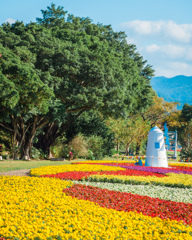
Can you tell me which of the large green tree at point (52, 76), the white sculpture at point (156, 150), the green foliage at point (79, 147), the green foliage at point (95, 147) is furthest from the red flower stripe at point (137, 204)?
the green foliage at point (95, 147)

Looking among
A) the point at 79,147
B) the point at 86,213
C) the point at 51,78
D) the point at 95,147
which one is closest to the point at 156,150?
the point at 51,78

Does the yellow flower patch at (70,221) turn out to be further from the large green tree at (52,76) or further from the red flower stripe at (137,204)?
the large green tree at (52,76)

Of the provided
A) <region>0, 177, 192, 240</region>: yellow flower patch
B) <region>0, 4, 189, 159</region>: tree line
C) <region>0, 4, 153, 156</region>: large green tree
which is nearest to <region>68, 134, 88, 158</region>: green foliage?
<region>0, 4, 189, 159</region>: tree line

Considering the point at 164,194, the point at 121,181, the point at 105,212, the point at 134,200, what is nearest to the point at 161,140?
the point at 121,181

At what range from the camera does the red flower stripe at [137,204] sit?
6.17 meters

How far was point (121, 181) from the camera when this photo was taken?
1067cm

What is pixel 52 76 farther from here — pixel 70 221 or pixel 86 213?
pixel 70 221

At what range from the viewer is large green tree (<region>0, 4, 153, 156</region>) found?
54.6 ft

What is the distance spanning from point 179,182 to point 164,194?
7.11 feet

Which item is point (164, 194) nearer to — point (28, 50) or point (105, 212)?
point (105, 212)

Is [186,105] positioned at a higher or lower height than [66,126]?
higher

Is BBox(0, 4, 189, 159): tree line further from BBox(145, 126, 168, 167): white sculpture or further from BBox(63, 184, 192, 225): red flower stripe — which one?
BBox(63, 184, 192, 225): red flower stripe

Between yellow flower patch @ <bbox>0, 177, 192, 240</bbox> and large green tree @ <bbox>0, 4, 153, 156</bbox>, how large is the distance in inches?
406

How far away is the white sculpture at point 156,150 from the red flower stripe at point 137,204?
984 cm
